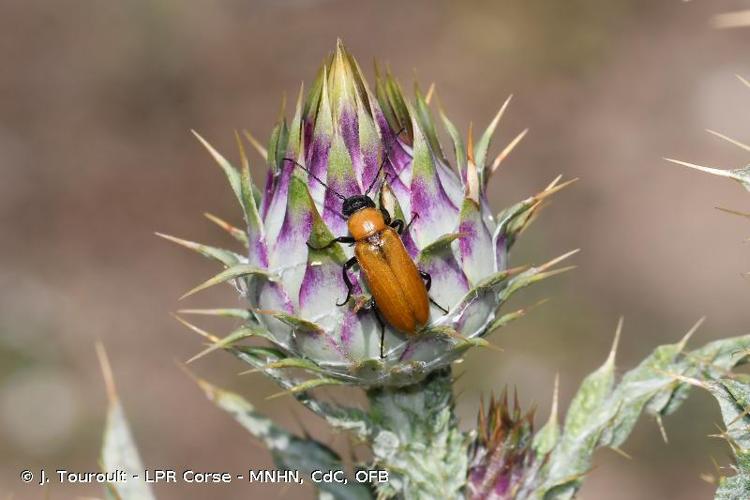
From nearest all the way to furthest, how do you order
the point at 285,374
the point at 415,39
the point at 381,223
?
the point at 381,223 → the point at 285,374 → the point at 415,39

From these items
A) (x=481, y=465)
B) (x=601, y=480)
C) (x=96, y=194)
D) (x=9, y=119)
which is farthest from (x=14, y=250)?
(x=481, y=465)

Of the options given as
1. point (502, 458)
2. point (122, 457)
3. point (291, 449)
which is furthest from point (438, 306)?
point (122, 457)

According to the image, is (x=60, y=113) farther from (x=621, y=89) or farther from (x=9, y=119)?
(x=621, y=89)

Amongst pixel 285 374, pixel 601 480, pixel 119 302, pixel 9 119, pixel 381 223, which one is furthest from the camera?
pixel 9 119

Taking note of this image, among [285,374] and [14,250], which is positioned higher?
[14,250]

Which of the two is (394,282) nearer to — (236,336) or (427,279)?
(427,279)
